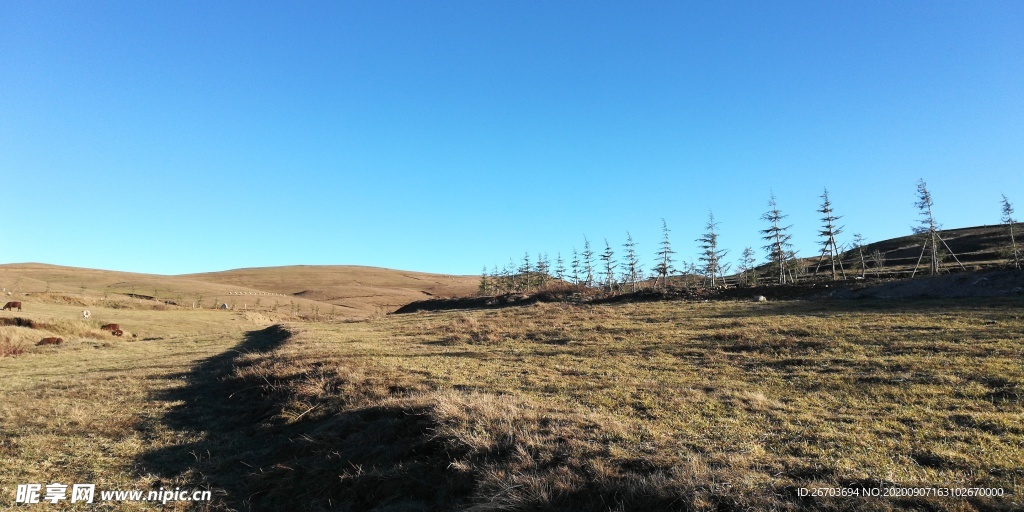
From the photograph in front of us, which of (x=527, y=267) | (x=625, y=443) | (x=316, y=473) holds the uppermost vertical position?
(x=527, y=267)

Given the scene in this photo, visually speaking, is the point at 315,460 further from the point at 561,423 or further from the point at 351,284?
the point at 351,284

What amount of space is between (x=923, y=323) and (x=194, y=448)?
75.3ft

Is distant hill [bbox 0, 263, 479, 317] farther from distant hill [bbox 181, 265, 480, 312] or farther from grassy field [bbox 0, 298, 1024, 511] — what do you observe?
grassy field [bbox 0, 298, 1024, 511]

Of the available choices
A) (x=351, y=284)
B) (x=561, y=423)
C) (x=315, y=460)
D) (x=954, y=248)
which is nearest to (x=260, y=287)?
(x=351, y=284)

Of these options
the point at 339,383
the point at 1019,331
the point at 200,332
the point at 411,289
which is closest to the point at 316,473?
the point at 339,383

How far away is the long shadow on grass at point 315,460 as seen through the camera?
6.39m

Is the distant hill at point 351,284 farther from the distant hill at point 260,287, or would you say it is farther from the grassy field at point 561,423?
the grassy field at point 561,423

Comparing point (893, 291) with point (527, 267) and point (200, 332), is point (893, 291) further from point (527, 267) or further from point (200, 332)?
point (527, 267)

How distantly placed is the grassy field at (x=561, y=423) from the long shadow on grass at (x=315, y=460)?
38mm

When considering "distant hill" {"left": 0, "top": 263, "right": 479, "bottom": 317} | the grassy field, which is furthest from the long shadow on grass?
"distant hill" {"left": 0, "top": 263, "right": 479, "bottom": 317}

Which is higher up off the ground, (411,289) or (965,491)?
(411,289)

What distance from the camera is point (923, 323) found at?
17453 millimetres

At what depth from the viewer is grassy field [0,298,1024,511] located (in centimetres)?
530

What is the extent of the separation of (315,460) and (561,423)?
4007 millimetres
